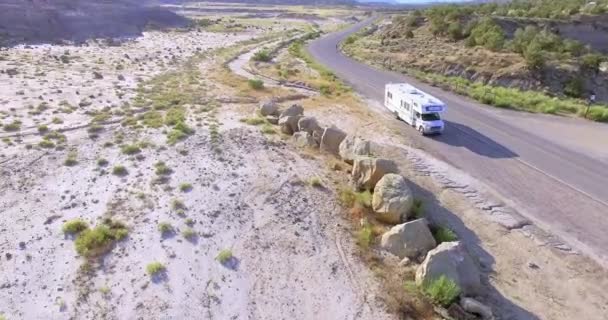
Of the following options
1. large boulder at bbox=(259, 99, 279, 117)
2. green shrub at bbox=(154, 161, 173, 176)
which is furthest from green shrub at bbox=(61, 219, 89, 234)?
large boulder at bbox=(259, 99, 279, 117)

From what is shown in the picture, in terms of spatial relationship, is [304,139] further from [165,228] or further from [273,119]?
[165,228]

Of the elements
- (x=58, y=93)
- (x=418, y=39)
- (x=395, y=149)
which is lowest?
(x=58, y=93)

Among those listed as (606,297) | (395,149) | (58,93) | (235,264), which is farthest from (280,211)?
(58,93)

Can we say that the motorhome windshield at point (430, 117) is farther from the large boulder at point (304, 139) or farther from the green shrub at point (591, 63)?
the green shrub at point (591, 63)

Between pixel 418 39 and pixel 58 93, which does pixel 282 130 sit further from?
pixel 418 39

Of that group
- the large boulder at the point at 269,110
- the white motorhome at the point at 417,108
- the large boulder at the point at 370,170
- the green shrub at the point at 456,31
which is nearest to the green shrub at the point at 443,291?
the large boulder at the point at 370,170

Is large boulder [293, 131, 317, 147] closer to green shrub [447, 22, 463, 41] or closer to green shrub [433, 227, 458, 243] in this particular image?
green shrub [433, 227, 458, 243]
